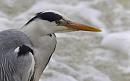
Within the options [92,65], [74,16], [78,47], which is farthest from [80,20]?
[92,65]

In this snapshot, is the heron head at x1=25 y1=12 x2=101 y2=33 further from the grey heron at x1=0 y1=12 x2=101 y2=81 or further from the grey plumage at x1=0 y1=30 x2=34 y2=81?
the grey plumage at x1=0 y1=30 x2=34 y2=81

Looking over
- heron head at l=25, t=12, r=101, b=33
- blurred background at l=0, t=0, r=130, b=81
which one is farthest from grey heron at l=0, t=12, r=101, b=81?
blurred background at l=0, t=0, r=130, b=81

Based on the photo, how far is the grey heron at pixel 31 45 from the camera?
9.14 feet

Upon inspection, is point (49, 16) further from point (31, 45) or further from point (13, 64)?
point (13, 64)

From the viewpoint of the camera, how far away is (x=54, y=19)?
9.44ft

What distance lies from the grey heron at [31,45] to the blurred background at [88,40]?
1003mm

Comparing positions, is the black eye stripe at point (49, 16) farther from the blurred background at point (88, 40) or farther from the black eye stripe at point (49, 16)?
the blurred background at point (88, 40)

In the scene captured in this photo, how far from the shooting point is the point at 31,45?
2906mm

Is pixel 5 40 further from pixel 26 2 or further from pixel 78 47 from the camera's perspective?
pixel 26 2

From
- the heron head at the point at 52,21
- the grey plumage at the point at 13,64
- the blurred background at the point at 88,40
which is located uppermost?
the blurred background at the point at 88,40

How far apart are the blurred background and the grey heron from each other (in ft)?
3.29

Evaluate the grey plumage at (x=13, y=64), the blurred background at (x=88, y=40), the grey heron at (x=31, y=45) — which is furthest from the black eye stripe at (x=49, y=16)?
the blurred background at (x=88, y=40)

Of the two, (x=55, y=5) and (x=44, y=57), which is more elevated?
(x=55, y=5)

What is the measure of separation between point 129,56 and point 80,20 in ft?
2.70
